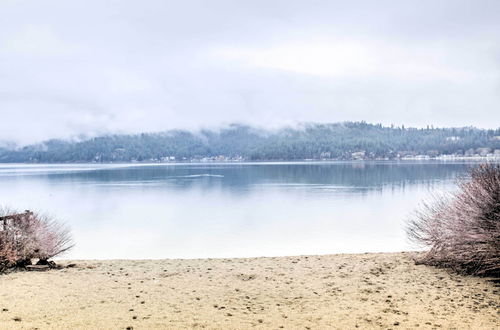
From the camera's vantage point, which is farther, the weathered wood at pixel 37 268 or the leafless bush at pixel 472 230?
the weathered wood at pixel 37 268

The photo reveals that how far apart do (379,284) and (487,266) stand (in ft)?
8.33

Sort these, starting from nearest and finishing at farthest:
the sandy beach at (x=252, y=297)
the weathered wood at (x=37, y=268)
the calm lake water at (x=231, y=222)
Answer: the sandy beach at (x=252, y=297)
the weathered wood at (x=37, y=268)
the calm lake water at (x=231, y=222)

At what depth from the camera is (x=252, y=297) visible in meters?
9.71

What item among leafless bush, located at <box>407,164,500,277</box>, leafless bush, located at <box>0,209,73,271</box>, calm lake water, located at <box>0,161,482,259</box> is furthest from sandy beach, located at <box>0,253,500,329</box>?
calm lake water, located at <box>0,161,482,259</box>

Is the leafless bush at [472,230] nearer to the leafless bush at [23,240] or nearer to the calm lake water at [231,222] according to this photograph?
the calm lake water at [231,222]

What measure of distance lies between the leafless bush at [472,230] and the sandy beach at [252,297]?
0.50 metres

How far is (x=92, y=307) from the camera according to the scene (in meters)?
8.93

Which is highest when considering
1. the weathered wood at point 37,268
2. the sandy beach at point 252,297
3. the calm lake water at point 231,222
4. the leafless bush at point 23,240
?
the leafless bush at point 23,240

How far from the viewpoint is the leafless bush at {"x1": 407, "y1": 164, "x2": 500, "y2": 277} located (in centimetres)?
1074

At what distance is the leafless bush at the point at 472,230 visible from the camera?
10742mm

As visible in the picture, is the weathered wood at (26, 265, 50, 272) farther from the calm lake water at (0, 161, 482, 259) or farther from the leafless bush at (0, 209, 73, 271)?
the calm lake water at (0, 161, 482, 259)

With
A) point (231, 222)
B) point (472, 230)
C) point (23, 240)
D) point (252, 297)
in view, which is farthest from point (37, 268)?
point (231, 222)

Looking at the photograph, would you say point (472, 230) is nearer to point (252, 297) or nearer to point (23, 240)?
point (252, 297)

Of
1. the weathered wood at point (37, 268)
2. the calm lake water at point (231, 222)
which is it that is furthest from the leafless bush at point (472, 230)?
the weathered wood at point (37, 268)
